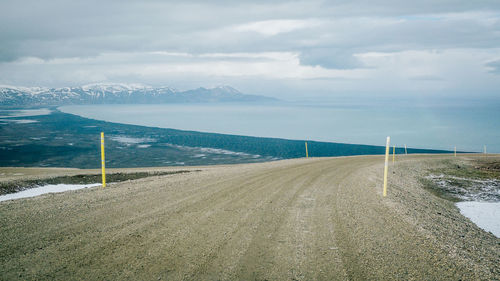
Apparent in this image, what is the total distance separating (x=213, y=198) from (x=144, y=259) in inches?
179

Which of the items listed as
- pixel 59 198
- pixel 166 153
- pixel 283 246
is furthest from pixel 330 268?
pixel 166 153

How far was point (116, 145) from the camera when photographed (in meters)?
61.1

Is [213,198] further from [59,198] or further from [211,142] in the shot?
[211,142]

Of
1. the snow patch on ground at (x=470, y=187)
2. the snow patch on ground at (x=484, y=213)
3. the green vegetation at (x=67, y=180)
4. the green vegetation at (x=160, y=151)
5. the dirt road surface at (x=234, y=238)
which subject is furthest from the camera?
the green vegetation at (x=160, y=151)

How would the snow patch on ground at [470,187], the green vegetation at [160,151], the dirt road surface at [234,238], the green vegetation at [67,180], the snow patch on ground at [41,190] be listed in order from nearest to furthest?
the dirt road surface at [234,238] → the snow patch on ground at [41,190] → the snow patch on ground at [470,187] → the green vegetation at [67,180] → the green vegetation at [160,151]

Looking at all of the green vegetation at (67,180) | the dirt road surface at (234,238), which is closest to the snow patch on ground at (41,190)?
the green vegetation at (67,180)

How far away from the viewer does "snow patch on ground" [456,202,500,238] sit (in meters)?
11.1

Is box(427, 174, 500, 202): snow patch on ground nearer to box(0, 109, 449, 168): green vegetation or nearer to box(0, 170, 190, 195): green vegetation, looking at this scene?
box(0, 170, 190, 195): green vegetation

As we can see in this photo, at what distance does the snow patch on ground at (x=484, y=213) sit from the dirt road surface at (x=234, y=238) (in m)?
1.95

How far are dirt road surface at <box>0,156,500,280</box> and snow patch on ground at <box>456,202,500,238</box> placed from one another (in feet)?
6.41

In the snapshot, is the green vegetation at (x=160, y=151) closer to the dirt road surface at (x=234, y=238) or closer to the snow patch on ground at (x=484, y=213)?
the snow patch on ground at (x=484, y=213)

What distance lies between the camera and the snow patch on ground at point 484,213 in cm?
1112

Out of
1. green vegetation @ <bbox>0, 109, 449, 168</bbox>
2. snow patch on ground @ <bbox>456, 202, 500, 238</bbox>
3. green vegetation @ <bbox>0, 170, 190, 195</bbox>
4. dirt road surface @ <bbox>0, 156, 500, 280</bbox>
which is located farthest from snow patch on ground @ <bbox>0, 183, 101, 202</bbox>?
green vegetation @ <bbox>0, 109, 449, 168</bbox>

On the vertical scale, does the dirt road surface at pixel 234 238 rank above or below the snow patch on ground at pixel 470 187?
above
